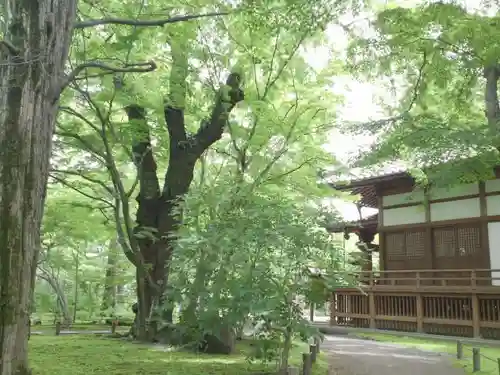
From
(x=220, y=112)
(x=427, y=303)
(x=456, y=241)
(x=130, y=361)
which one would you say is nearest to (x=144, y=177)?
(x=220, y=112)

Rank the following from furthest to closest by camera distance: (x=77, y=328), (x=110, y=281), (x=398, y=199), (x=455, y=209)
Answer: (x=110, y=281) → (x=398, y=199) → (x=77, y=328) → (x=455, y=209)

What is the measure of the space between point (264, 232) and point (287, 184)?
6.35 meters

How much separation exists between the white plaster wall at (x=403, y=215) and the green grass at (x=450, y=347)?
396 cm

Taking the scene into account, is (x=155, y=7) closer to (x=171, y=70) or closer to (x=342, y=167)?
(x=171, y=70)

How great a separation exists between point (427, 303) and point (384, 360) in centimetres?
577

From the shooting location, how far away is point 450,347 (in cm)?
1162

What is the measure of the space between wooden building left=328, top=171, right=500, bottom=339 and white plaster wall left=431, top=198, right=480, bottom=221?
1.2 inches

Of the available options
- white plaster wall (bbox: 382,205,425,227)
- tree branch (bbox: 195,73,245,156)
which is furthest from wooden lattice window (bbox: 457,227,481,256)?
tree branch (bbox: 195,73,245,156)

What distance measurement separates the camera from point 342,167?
13047mm

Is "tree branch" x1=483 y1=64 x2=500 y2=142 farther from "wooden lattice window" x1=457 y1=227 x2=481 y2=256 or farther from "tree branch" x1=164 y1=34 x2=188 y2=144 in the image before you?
"wooden lattice window" x1=457 y1=227 x2=481 y2=256

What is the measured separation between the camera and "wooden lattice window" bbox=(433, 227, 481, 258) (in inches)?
567

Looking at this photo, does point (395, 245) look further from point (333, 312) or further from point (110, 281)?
point (110, 281)

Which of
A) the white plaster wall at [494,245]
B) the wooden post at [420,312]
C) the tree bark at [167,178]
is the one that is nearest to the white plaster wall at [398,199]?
the white plaster wall at [494,245]

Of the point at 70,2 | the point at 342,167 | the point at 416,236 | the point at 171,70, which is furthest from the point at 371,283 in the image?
the point at 70,2
